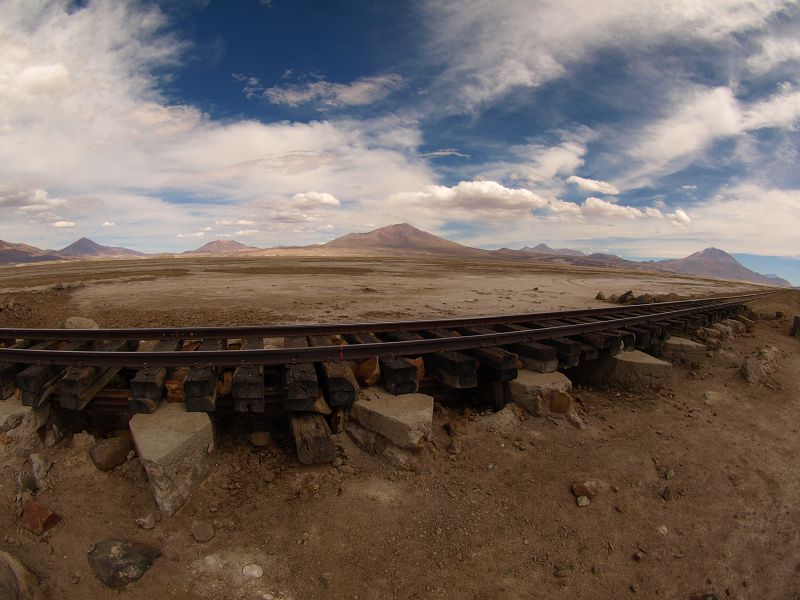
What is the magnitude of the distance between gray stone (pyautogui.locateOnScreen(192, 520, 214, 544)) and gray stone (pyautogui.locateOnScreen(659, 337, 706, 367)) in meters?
7.36

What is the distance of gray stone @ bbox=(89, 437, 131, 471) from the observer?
3539mm

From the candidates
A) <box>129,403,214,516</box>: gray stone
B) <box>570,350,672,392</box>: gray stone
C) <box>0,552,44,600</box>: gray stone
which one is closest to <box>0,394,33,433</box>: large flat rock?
<box>129,403,214,516</box>: gray stone

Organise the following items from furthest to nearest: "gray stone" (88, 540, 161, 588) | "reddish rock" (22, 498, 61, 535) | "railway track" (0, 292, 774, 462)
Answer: "railway track" (0, 292, 774, 462), "reddish rock" (22, 498, 61, 535), "gray stone" (88, 540, 161, 588)

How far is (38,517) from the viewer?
123 inches

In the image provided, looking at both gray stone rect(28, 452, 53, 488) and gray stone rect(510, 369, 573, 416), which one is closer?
gray stone rect(28, 452, 53, 488)

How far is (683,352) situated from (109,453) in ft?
27.0

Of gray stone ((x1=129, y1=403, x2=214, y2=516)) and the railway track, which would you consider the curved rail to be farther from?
gray stone ((x1=129, y1=403, x2=214, y2=516))

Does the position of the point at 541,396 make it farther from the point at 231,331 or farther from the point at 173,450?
the point at 231,331

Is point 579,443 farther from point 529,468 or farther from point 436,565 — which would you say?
point 436,565

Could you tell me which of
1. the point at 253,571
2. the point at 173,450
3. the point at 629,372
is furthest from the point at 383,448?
the point at 629,372

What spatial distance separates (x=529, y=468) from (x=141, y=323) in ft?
29.1

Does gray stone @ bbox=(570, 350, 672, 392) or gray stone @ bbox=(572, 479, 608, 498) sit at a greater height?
gray stone @ bbox=(570, 350, 672, 392)

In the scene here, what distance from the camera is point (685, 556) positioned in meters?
3.27

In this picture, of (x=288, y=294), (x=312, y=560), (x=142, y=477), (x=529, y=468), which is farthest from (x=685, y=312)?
(x=288, y=294)
